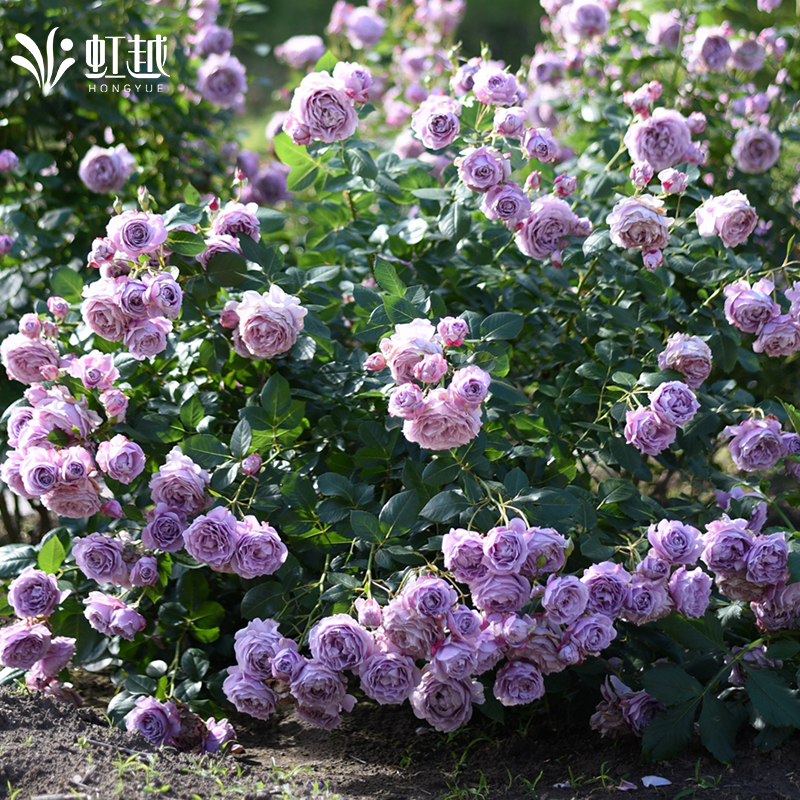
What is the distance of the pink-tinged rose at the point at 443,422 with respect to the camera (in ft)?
5.08

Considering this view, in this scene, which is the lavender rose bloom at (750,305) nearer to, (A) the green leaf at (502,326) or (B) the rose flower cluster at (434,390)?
(A) the green leaf at (502,326)

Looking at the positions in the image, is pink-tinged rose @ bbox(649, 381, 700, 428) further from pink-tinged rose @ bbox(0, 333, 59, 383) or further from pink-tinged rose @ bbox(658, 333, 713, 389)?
pink-tinged rose @ bbox(0, 333, 59, 383)

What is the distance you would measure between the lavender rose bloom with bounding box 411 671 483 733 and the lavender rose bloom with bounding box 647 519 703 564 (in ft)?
1.45

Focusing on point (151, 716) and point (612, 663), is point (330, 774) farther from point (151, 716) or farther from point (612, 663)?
point (612, 663)

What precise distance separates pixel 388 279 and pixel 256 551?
653 mm

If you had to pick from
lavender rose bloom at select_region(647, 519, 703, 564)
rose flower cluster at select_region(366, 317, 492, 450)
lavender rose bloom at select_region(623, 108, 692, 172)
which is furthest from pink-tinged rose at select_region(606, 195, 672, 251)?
lavender rose bloom at select_region(647, 519, 703, 564)

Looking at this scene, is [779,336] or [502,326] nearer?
[502,326]

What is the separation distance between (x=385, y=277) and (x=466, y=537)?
646 millimetres

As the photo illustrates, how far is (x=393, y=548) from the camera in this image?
1.74 m

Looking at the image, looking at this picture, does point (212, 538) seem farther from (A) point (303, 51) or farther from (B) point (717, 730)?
(A) point (303, 51)

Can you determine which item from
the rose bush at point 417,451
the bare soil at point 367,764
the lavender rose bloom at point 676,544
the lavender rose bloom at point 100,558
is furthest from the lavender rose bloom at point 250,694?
the lavender rose bloom at point 676,544

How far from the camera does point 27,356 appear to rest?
1835 mm

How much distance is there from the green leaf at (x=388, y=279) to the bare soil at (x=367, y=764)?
1.02 metres

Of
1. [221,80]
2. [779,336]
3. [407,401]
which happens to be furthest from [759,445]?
[221,80]
